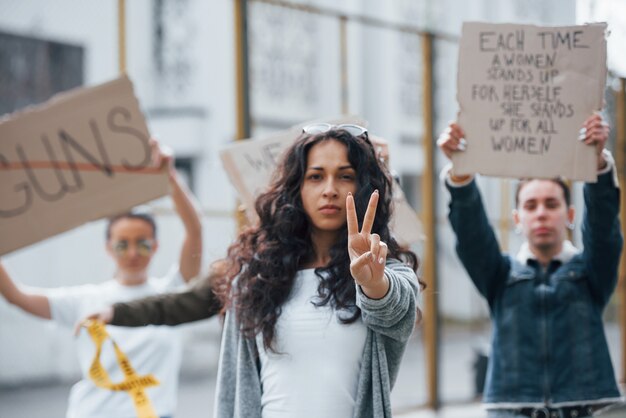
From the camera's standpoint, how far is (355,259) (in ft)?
8.11

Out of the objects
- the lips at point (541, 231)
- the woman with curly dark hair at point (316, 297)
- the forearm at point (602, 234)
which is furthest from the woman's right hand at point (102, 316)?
the forearm at point (602, 234)

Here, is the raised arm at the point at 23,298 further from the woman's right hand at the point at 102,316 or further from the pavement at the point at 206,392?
the pavement at the point at 206,392

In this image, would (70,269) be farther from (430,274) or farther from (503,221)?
(503,221)

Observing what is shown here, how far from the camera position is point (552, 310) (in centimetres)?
374

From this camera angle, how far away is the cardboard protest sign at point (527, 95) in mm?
3689

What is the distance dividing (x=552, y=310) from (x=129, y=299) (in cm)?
165

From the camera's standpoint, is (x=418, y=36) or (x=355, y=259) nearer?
(x=355, y=259)

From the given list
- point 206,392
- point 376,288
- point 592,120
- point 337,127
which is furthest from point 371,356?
point 206,392

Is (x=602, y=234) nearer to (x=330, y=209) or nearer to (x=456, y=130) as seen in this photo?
(x=456, y=130)

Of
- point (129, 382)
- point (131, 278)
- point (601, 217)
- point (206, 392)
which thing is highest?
point (601, 217)

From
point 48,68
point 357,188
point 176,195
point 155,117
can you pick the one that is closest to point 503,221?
point 155,117

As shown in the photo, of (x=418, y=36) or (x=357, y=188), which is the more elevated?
(x=418, y=36)

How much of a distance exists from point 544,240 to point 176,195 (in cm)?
146

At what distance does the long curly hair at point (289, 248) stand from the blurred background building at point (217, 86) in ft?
8.99
